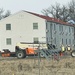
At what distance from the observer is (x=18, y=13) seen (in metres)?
66.9

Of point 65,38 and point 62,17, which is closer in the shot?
point 65,38

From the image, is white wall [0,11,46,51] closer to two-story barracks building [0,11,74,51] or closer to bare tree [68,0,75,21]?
two-story barracks building [0,11,74,51]

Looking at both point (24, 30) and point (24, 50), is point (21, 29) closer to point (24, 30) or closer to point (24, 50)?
point (24, 30)

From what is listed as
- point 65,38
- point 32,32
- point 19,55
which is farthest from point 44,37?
point 19,55

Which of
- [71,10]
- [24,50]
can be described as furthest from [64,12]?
[24,50]

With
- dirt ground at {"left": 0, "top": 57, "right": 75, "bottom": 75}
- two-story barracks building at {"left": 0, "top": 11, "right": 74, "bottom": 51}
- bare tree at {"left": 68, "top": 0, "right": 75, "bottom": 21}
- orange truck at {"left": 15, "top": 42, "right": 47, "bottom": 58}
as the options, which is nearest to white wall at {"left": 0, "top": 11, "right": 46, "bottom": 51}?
two-story barracks building at {"left": 0, "top": 11, "right": 74, "bottom": 51}

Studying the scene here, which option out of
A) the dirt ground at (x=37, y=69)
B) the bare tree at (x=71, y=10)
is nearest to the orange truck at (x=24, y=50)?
the dirt ground at (x=37, y=69)

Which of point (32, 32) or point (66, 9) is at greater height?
point (66, 9)

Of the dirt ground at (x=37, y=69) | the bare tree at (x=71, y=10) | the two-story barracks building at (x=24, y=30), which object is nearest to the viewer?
the dirt ground at (x=37, y=69)

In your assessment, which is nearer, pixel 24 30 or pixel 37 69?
pixel 37 69

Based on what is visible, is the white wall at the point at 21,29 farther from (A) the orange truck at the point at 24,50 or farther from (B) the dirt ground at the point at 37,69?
(B) the dirt ground at the point at 37,69

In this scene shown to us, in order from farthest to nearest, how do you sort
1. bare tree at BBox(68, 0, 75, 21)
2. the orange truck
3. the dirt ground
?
bare tree at BBox(68, 0, 75, 21) → the orange truck → the dirt ground

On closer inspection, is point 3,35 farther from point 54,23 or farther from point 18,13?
point 54,23

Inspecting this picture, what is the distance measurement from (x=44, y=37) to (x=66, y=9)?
35065mm
